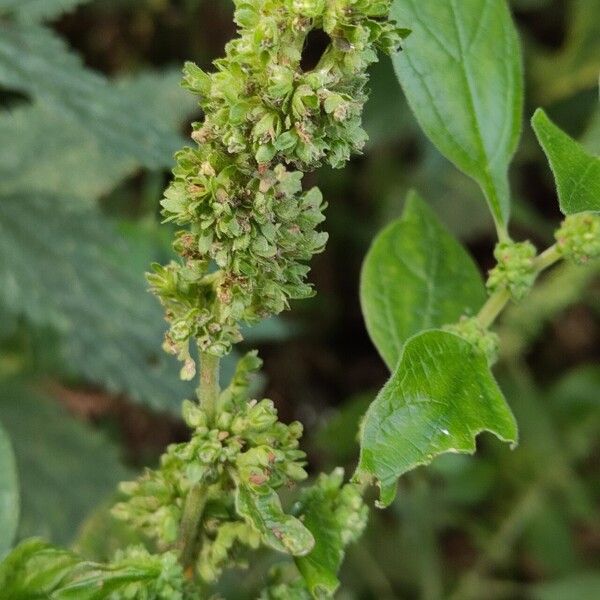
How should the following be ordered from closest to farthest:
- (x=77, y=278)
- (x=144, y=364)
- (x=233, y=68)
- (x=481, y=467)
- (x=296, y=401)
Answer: (x=233, y=68)
(x=77, y=278)
(x=144, y=364)
(x=481, y=467)
(x=296, y=401)

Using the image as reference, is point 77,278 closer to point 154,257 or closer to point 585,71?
point 154,257

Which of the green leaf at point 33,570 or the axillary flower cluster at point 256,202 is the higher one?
the axillary flower cluster at point 256,202

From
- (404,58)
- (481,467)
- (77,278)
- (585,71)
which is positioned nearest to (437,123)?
(404,58)

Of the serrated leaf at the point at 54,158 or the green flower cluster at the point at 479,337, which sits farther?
the serrated leaf at the point at 54,158

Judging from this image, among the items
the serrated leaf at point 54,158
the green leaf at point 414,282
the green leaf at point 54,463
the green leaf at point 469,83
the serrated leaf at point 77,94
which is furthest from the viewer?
the serrated leaf at point 54,158

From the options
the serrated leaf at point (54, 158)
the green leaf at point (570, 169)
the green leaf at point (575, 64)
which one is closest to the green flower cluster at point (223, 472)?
the green leaf at point (570, 169)

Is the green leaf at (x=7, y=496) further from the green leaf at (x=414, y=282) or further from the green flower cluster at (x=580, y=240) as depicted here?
the green flower cluster at (x=580, y=240)
